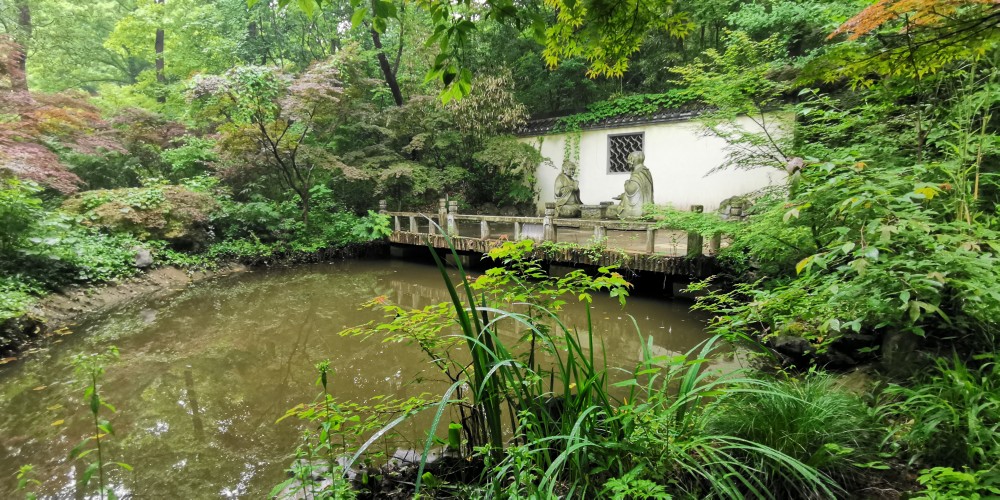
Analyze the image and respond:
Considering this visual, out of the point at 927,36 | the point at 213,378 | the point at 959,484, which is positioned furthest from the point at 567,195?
the point at 959,484

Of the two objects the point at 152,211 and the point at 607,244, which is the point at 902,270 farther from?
the point at 152,211

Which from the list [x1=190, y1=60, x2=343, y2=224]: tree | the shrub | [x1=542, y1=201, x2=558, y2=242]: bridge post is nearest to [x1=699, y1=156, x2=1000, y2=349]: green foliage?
[x1=542, y1=201, x2=558, y2=242]: bridge post

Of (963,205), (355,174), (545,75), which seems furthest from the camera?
(545,75)

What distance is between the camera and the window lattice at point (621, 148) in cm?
1028

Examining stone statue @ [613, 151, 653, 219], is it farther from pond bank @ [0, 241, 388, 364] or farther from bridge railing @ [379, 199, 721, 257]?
pond bank @ [0, 241, 388, 364]

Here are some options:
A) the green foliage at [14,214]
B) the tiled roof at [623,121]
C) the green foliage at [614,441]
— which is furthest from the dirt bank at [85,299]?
the tiled roof at [623,121]

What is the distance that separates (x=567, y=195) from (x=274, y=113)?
5.63 metres

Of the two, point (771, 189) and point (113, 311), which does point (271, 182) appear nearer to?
point (113, 311)

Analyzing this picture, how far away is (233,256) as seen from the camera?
27.0 ft

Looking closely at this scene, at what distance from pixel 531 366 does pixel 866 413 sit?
1200 millimetres

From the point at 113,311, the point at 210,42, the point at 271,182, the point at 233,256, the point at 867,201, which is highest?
the point at 210,42

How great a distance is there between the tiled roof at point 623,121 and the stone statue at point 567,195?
2170mm

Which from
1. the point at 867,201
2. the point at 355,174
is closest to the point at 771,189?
the point at 867,201

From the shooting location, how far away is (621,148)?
10.5m
